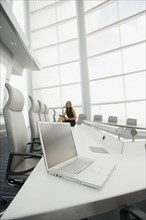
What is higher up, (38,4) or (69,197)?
(38,4)

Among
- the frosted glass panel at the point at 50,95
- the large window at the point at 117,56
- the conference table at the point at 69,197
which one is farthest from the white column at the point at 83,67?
the conference table at the point at 69,197

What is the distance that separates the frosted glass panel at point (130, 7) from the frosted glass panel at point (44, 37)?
10.9ft

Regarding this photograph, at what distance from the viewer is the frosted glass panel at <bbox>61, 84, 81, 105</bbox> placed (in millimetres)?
7953

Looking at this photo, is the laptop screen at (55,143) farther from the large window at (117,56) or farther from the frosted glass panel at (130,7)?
the frosted glass panel at (130,7)

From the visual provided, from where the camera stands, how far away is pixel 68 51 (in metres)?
8.20

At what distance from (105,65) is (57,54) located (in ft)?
8.59

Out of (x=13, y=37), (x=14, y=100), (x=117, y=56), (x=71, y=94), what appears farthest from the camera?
(x=71, y=94)

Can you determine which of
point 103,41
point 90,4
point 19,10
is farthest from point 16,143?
point 19,10

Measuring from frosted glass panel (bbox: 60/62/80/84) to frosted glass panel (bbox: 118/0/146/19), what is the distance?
2761 mm

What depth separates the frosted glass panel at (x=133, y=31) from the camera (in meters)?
6.06

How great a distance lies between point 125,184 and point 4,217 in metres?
0.50

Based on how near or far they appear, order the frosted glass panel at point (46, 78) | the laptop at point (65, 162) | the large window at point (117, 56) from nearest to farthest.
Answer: the laptop at point (65, 162) < the large window at point (117, 56) < the frosted glass panel at point (46, 78)

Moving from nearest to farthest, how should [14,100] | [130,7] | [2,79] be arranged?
[14,100] → [2,79] → [130,7]

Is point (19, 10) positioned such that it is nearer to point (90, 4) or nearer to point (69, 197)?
point (90, 4)
